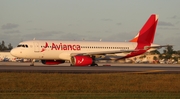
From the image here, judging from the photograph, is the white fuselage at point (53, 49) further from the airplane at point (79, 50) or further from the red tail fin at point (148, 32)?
the red tail fin at point (148, 32)

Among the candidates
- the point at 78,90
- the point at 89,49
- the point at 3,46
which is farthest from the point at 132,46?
the point at 3,46

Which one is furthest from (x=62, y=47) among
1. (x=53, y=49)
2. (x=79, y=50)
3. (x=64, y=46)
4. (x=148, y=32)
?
(x=148, y=32)

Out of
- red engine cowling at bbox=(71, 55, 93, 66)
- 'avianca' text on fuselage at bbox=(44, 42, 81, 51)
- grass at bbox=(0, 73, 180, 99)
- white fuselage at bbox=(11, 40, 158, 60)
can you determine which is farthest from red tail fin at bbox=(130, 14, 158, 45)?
grass at bbox=(0, 73, 180, 99)

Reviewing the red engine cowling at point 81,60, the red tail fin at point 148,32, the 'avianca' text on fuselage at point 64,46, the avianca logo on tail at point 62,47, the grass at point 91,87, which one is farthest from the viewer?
the red tail fin at point 148,32

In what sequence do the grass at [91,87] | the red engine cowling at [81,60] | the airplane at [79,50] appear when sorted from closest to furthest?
the grass at [91,87]
the red engine cowling at [81,60]
the airplane at [79,50]

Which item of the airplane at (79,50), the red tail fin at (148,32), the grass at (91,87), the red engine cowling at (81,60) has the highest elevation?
the red tail fin at (148,32)

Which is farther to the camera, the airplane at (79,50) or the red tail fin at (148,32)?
the red tail fin at (148,32)

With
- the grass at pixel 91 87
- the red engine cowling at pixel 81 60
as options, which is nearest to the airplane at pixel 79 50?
the red engine cowling at pixel 81 60

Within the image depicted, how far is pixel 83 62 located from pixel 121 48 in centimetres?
857

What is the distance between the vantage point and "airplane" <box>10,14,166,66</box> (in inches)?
2173

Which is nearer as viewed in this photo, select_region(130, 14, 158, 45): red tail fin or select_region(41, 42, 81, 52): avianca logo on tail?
select_region(41, 42, 81, 52): avianca logo on tail

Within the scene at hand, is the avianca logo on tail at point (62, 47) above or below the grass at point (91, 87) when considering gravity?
above

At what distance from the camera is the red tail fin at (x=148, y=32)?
6312 centimetres

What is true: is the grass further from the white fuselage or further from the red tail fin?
the red tail fin
